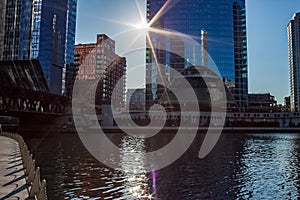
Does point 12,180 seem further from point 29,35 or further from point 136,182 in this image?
point 29,35

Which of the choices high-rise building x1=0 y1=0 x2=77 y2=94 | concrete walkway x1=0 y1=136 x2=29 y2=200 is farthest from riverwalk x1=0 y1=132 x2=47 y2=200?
high-rise building x1=0 y1=0 x2=77 y2=94

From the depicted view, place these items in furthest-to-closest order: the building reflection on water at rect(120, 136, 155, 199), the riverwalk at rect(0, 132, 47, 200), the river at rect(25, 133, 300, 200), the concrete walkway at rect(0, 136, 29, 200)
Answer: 1. the river at rect(25, 133, 300, 200)
2. the building reflection on water at rect(120, 136, 155, 199)
3. the concrete walkway at rect(0, 136, 29, 200)
4. the riverwalk at rect(0, 132, 47, 200)

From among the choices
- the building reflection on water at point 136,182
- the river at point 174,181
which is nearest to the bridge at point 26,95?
the river at point 174,181

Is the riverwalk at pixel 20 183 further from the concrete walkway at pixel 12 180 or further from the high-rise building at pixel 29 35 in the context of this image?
the high-rise building at pixel 29 35

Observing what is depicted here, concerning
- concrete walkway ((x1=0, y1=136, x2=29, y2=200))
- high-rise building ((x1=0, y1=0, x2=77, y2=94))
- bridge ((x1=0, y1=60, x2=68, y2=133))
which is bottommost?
concrete walkway ((x1=0, y1=136, x2=29, y2=200))

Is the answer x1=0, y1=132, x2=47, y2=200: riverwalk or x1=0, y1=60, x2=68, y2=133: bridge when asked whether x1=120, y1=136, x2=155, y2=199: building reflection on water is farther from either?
x1=0, y1=60, x2=68, y2=133: bridge

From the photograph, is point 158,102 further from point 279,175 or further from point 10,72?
point 279,175

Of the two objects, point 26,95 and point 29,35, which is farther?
point 29,35

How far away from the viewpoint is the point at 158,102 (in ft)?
621

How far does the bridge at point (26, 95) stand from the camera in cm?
7975

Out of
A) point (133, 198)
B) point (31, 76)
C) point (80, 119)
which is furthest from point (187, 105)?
point (133, 198)

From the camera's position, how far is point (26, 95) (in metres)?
85.9

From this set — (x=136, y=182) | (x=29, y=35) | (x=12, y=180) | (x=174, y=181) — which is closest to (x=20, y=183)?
(x=12, y=180)

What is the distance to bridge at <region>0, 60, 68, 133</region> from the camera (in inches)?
3140
